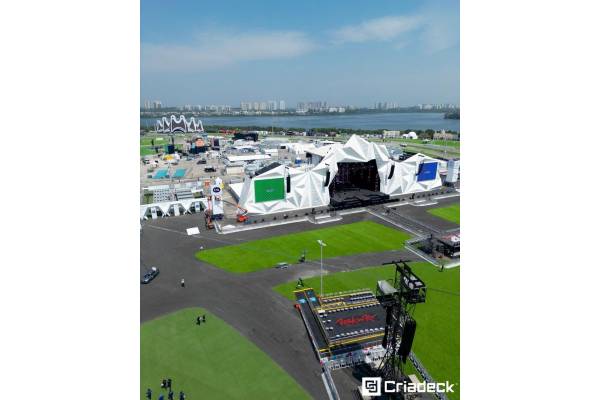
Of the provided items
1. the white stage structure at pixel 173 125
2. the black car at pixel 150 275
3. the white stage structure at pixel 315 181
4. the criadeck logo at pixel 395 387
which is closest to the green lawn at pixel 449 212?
the white stage structure at pixel 315 181

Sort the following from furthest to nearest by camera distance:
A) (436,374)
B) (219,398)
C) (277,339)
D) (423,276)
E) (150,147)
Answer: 1. (150,147)
2. (423,276)
3. (277,339)
4. (436,374)
5. (219,398)

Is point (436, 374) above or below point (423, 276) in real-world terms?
below

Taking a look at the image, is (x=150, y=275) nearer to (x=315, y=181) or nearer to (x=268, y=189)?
(x=268, y=189)

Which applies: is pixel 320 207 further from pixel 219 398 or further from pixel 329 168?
pixel 219 398

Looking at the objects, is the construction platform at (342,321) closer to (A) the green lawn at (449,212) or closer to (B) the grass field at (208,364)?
(B) the grass field at (208,364)

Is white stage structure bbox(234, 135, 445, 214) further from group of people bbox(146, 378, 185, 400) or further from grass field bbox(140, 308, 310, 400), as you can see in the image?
group of people bbox(146, 378, 185, 400)

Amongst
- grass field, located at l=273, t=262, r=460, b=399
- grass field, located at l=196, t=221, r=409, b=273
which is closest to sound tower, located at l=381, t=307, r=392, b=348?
grass field, located at l=273, t=262, r=460, b=399

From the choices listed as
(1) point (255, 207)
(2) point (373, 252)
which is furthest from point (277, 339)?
(1) point (255, 207)

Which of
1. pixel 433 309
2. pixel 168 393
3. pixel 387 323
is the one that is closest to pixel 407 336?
pixel 387 323
